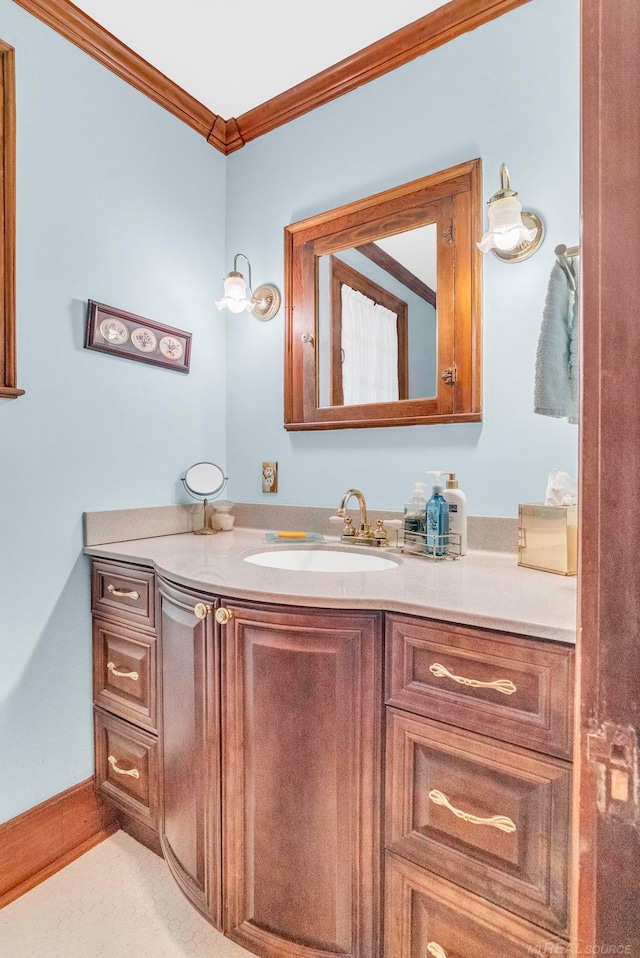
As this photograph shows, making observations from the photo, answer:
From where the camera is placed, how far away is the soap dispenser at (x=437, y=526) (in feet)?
4.42

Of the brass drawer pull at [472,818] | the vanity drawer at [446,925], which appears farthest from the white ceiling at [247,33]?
the vanity drawer at [446,925]

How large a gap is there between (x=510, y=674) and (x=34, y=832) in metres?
1.49

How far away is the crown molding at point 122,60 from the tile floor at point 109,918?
2584mm

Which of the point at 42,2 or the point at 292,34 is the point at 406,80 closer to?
the point at 292,34

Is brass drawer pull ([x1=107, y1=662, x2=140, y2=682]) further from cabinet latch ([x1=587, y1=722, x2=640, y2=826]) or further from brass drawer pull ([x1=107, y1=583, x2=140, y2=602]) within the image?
cabinet latch ([x1=587, y1=722, x2=640, y2=826])

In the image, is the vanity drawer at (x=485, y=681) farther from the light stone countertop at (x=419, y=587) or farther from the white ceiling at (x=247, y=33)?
the white ceiling at (x=247, y=33)

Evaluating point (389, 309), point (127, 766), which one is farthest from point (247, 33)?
point (127, 766)

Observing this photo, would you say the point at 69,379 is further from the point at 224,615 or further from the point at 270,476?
the point at 224,615

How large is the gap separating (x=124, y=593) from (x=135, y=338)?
91cm

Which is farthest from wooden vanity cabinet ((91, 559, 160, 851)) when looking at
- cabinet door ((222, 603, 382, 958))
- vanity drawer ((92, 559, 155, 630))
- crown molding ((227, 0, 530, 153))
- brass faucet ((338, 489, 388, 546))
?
crown molding ((227, 0, 530, 153))

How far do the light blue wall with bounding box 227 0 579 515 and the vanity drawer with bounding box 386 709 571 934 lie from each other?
74 centimetres

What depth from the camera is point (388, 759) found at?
3.15 ft

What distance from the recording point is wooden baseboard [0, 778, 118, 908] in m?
1.33

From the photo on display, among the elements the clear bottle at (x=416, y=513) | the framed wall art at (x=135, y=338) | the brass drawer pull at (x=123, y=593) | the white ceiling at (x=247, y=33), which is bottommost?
the brass drawer pull at (x=123, y=593)
